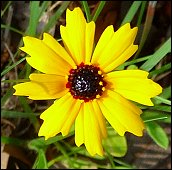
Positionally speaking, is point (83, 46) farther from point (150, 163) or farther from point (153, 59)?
point (150, 163)

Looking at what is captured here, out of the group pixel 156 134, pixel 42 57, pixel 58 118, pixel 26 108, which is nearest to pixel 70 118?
pixel 58 118

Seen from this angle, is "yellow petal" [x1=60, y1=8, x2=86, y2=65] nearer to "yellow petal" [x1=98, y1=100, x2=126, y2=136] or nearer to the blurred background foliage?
"yellow petal" [x1=98, y1=100, x2=126, y2=136]

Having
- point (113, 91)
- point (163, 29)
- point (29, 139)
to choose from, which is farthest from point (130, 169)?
point (113, 91)

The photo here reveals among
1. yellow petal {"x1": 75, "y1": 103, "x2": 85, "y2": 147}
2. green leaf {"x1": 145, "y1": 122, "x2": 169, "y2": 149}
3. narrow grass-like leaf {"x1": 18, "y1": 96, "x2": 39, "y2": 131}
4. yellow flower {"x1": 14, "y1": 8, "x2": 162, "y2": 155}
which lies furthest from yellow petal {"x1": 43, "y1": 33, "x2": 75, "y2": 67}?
green leaf {"x1": 145, "y1": 122, "x2": 169, "y2": 149}

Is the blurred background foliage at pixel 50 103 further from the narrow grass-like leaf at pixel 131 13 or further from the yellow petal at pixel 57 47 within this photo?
the yellow petal at pixel 57 47

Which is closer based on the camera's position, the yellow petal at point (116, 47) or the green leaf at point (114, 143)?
the yellow petal at point (116, 47)

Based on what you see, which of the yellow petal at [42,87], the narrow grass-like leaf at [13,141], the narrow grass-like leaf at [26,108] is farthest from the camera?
the narrow grass-like leaf at [13,141]

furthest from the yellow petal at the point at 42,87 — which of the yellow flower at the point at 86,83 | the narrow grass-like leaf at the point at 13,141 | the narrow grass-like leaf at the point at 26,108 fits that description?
the narrow grass-like leaf at the point at 13,141
